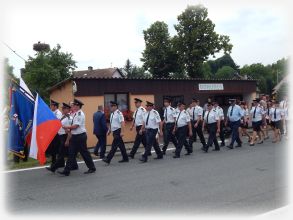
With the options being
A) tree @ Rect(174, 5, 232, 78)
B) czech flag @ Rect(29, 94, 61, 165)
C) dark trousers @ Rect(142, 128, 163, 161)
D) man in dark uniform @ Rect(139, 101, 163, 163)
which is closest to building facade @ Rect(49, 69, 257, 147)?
man in dark uniform @ Rect(139, 101, 163, 163)

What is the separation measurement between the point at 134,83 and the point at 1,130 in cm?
814

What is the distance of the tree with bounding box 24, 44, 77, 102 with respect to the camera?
26.5 m

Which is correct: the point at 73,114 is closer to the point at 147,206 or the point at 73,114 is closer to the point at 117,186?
the point at 117,186

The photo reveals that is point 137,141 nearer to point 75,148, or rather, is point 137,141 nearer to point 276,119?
point 75,148

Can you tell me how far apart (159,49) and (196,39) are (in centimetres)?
429

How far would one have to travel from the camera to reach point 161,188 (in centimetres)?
825

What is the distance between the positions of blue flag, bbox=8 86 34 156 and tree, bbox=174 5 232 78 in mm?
26053

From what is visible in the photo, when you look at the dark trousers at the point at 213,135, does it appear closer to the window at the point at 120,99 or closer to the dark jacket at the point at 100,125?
the dark jacket at the point at 100,125

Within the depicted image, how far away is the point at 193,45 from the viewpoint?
116 feet

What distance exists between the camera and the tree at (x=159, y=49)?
38066 millimetres

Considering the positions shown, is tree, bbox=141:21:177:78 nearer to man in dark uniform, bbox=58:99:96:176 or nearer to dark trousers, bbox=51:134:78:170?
dark trousers, bbox=51:134:78:170

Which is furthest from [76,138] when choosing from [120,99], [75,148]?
[120,99]

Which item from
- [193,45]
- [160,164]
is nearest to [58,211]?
[160,164]

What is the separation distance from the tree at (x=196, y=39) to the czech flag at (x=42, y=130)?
26.3 m
